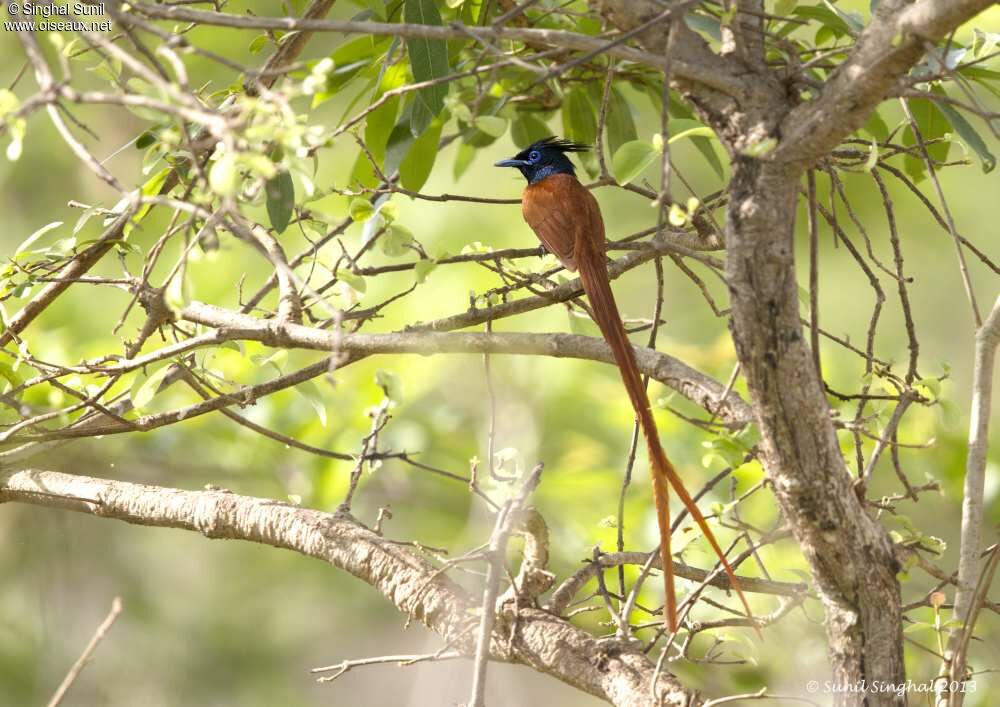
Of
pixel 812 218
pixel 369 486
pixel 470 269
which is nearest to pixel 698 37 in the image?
pixel 812 218

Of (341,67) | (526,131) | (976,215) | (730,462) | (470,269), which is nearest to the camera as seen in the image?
(730,462)

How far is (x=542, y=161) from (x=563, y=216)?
28.1 inches

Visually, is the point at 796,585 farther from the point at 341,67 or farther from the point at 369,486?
the point at 369,486

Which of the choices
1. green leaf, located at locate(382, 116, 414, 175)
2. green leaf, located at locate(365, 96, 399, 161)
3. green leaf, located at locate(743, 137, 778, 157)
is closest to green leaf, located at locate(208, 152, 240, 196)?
green leaf, located at locate(743, 137, 778, 157)

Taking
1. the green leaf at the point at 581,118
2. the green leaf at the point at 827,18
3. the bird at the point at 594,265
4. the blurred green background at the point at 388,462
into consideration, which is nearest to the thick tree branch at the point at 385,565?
the bird at the point at 594,265

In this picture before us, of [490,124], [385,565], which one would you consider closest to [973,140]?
[490,124]

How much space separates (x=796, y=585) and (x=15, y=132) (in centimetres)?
132

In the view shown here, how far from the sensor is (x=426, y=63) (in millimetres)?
1840

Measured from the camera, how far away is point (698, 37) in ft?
4.75

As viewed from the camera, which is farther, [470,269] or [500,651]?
[470,269]

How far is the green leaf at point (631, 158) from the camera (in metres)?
1.66

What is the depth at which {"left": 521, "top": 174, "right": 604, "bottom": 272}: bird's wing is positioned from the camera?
2.46 metres

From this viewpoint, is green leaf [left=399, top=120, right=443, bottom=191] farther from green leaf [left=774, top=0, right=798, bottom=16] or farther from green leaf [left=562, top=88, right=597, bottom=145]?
green leaf [left=774, top=0, right=798, bottom=16]

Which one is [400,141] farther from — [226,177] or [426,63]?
[226,177]
